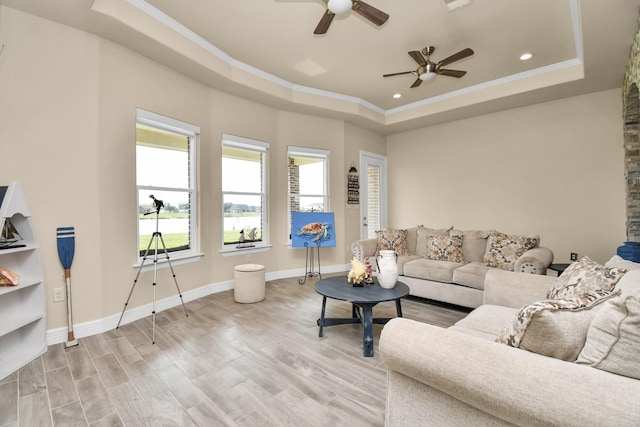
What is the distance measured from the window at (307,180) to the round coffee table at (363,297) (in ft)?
8.18

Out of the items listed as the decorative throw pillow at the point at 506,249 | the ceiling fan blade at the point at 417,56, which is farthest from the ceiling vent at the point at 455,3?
the decorative throw pillow at the point at 506,249

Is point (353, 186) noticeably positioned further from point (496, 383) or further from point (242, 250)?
point (496, 383)

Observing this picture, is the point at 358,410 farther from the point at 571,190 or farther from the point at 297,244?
the point at 571,190

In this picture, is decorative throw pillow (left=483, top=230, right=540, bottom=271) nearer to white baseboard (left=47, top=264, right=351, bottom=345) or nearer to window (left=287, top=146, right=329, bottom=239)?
window (left=287, top=146, right=329, bottom=239)

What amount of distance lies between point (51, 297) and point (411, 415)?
3268mm

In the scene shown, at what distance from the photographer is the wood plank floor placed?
5.93 ft

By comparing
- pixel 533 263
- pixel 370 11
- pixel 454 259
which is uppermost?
pixel 370 11

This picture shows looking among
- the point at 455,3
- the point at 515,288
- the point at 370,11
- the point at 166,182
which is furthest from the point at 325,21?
the point at 515,288

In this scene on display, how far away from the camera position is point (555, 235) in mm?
4855

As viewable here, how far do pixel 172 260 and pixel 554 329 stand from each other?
3779mm

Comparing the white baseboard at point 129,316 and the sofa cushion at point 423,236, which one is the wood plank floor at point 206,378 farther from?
the sofa cushion at point 423,236

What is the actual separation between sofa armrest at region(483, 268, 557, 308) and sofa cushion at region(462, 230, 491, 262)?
1659 millimetres

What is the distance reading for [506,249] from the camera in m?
3.68

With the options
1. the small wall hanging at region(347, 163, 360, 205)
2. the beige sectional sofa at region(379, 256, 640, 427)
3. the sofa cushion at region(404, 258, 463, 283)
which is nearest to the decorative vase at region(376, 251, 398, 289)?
the sofa cushion at region(404, 258, 463, 283)
